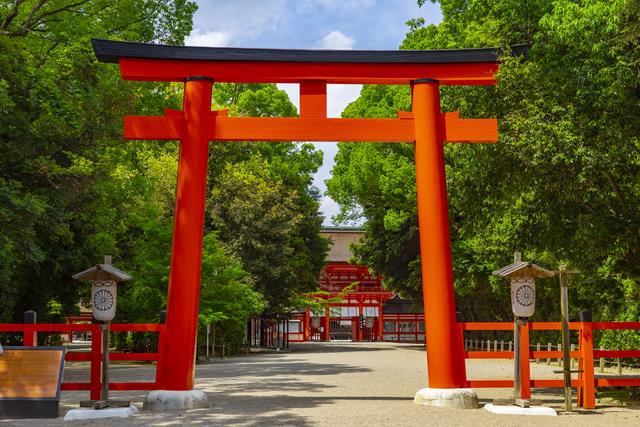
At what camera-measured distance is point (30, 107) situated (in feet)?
54.4

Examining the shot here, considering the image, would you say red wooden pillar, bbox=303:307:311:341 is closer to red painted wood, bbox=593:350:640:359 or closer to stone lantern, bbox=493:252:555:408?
red painted wood, bbox=593:350:640:359

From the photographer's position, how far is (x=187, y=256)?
11156 millimetres

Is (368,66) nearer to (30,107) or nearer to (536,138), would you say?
(536,138)

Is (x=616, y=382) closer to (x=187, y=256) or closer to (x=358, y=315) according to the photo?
(x=187, y=256)

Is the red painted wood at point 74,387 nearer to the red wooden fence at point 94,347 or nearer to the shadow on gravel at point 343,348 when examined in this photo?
the red wooden fence at point 94,347

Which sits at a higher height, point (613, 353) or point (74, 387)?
point (613, 353)

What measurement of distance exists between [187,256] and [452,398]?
4.52 metres

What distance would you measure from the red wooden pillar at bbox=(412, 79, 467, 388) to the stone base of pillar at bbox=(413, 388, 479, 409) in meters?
0.11

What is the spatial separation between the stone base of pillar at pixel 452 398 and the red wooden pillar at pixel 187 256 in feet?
11.9

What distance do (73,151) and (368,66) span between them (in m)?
8.46

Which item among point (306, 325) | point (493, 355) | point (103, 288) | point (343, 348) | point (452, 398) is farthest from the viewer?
point (306, 325)

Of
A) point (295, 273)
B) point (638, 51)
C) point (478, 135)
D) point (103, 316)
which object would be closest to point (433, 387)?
point (478, 135)

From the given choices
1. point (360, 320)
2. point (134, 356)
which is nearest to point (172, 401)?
point (134, 356)

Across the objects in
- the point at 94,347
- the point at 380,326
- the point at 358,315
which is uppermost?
the point at 358,315
